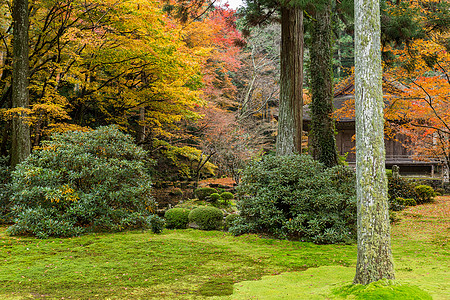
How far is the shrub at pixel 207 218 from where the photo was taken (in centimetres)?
891

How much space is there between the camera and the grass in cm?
416

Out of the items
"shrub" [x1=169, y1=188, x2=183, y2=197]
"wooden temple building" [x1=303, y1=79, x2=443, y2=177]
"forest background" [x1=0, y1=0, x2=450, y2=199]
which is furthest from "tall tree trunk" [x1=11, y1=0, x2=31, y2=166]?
"wooden temple building" [x1=303, y1=79, x2=443, y2=177]

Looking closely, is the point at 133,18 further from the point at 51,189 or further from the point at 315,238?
the point at 315,238

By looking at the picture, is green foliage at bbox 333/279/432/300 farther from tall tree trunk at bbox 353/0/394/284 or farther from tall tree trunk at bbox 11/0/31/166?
tall tree trunk at bbox 11/0/31/166

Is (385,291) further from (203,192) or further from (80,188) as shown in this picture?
(203,192)

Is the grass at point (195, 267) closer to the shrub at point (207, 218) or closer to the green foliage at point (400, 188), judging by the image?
the shrub at point (207, 218)

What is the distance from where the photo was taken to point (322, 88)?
11.2 metres

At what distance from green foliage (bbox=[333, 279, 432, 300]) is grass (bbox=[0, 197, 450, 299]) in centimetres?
2

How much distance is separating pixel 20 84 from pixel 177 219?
6.03 metres

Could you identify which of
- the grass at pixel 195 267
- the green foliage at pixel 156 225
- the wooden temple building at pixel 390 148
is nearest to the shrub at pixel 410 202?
the grass at pixel 195 267

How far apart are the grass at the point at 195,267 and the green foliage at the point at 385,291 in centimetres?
2

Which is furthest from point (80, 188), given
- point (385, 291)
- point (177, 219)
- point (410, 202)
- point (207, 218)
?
point (410, 202)

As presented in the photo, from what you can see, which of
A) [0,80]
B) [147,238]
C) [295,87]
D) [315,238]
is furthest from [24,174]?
[295,87]

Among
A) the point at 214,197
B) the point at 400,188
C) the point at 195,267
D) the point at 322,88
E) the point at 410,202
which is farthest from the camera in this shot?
the point at 400,188
